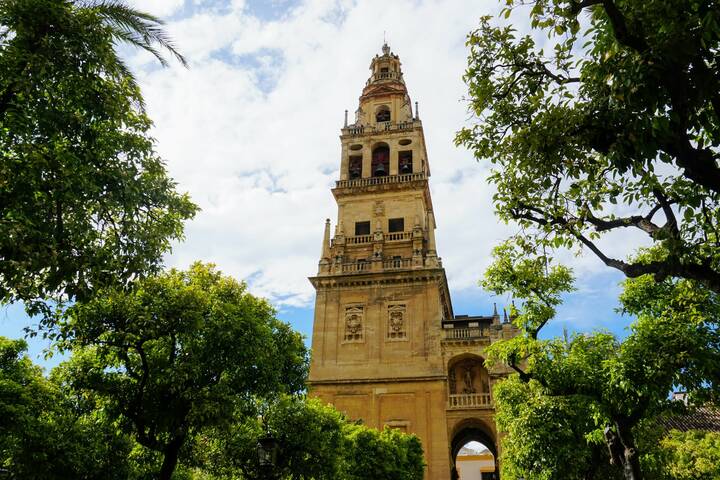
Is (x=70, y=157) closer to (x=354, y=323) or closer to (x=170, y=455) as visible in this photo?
(x=170, y=455)

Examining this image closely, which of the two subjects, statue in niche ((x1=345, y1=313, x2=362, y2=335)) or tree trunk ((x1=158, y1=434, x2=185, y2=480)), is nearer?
tree trunk ((x1=158, y1=434, x2=185, y2=480))

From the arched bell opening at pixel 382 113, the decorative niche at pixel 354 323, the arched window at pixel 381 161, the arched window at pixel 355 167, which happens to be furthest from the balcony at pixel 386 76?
the decorative niche at pixel 354 323

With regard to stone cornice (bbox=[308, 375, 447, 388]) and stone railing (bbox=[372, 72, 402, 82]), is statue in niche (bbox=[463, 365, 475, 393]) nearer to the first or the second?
stone cornice (bbox=[308, 375, 447, 388])

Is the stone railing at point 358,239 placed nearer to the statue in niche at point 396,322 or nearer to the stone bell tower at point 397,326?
the stone bell tower at point 397,326

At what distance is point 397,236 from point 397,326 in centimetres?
640

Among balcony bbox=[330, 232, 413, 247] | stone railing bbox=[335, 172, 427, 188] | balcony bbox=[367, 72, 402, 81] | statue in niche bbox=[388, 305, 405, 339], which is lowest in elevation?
statue in niche bbox=[388, 305, 405, 339]

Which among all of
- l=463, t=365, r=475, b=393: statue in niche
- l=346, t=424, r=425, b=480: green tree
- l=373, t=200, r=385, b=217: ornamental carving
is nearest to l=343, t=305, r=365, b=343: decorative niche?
l=463, t=365, r=475, b=393: statue in niche

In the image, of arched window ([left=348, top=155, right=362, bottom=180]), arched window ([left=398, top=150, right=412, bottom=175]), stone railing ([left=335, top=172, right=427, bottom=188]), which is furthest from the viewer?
arched window ([left=348, top=155, right=362, bottom=180])

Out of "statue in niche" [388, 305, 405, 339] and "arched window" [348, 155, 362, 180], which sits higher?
"arched window" [348, 155, 362, 180]

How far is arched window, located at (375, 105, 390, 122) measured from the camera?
142ft

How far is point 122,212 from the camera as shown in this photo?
962cm

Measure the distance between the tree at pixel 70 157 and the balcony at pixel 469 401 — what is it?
79.2 ft

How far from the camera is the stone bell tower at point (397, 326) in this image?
30.2m

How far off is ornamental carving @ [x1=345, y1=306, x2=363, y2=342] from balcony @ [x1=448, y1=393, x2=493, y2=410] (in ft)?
21.2
